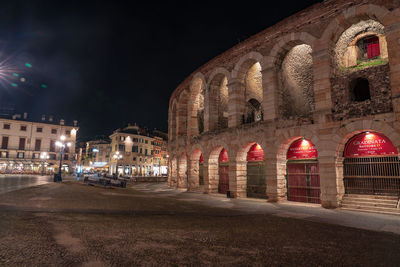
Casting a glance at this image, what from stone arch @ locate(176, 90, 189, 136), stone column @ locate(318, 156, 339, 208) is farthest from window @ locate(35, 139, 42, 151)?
stone column @ locate(318, 156, 339, 208)

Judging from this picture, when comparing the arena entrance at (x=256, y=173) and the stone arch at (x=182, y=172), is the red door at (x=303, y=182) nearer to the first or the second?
the arena entrance at (x=256, y=173)

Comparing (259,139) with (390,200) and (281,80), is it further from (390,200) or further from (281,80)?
(390,200)

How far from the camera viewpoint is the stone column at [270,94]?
1505cm

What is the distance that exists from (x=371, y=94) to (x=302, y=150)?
467 cm

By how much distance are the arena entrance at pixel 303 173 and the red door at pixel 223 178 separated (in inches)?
219

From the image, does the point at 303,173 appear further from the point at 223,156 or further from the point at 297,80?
the point at 223,156

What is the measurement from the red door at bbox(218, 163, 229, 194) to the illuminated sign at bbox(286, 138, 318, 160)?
589 cm

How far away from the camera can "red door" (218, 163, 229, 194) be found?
19.5 meters

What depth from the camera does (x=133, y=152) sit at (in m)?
61.2

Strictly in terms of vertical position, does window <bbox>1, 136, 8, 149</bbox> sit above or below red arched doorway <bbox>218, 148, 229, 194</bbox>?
above

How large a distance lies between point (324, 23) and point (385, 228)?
10700 millimetres

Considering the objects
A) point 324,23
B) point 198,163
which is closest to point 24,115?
point 198,163

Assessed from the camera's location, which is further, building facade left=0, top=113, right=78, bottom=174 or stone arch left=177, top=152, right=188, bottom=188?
building facade left=0, top=113, right=78, bottom=174

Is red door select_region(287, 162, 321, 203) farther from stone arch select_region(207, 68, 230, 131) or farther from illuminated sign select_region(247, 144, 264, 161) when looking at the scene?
stone arch select_region(207, 68, 230, 131)
